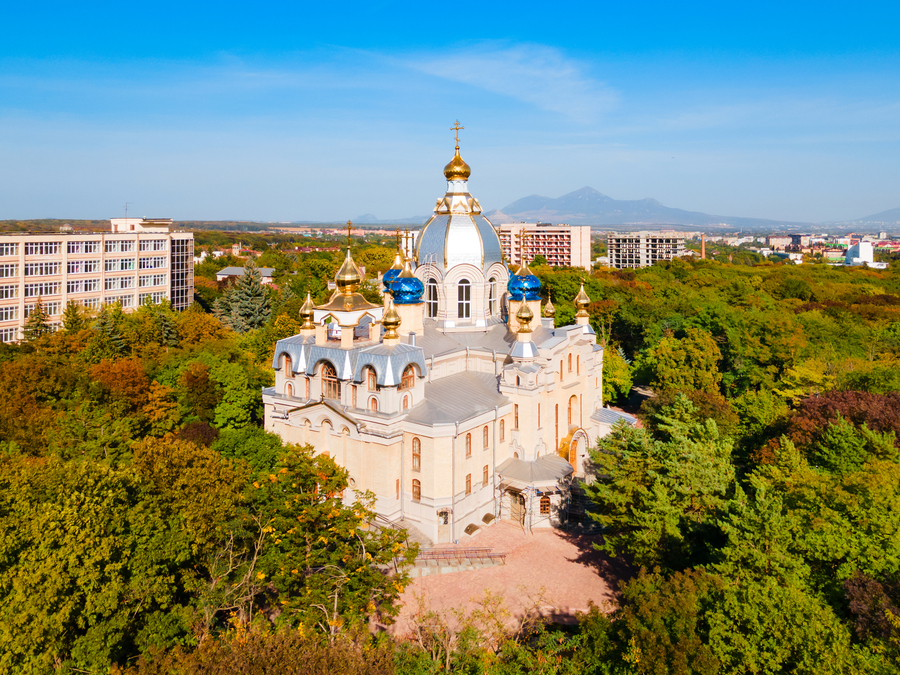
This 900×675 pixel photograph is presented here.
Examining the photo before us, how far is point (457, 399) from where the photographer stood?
26.2m

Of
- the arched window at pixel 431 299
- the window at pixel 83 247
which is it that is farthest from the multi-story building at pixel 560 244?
the arched window at pixel 431 299

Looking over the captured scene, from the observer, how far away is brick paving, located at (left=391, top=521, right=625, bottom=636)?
2080cm

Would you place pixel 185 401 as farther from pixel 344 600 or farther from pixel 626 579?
pixel 626 579

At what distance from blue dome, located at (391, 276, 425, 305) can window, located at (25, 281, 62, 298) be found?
3464 centimetres

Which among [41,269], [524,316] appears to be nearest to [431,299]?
[524,316]

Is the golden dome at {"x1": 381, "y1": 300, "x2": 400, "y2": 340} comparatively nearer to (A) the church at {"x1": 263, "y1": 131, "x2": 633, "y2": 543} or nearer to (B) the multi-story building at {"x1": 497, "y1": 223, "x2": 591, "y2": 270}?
(A) the church at {"x1": 263, "y1": 131, "x2": 633, "y2": 543}

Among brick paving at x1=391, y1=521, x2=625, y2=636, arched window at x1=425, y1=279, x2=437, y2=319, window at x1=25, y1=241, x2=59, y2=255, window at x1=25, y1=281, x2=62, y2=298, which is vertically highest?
window at x1=25, y1=241, x2=59, y2=255

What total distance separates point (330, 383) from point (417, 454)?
472 cm

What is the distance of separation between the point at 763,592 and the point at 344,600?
1069cm

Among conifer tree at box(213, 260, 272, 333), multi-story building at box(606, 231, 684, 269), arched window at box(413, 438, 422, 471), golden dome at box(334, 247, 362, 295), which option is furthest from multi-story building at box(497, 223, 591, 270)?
arched window at box(413, 438, 422, 471)

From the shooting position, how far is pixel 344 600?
685 inches

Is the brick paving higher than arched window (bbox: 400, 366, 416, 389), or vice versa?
arched window (bbox: 400, 366, 416, 389)

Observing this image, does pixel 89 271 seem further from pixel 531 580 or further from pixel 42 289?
pixel 531 580

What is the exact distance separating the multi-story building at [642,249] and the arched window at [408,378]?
407 ft
